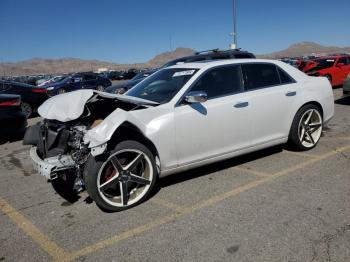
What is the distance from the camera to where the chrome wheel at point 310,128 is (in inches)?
224

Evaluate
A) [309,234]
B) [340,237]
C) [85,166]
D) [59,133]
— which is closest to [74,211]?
[85,166]

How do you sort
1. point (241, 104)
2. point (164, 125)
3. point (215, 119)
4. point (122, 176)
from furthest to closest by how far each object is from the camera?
point (241, 104), point (215, 119), point (164, 125), point (122, 176)

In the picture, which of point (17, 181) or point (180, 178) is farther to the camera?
point (17, 181)

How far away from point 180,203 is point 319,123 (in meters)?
3.03

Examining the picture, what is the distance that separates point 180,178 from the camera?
4.97m

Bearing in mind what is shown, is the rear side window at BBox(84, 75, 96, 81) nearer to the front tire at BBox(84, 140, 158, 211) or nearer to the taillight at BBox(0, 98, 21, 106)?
the taillight at BBox(0, 98, 21, 106)

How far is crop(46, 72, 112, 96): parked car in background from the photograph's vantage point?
2230 cm

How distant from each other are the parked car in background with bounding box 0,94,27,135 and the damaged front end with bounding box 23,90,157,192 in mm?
3859

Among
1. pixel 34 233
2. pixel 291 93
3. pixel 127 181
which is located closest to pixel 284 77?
pixel 291 93

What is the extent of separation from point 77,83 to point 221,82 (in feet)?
64.9

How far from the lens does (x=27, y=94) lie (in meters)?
12.8

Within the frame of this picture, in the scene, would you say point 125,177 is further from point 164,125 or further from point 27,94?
point 27,94

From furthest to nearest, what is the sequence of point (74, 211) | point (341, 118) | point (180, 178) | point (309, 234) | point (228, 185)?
point (341, 118) < point (180, 178) < point (228, 185) < point (74, 211) < point (309, 234)

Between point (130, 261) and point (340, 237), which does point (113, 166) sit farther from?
Answer: point (340, 237)
